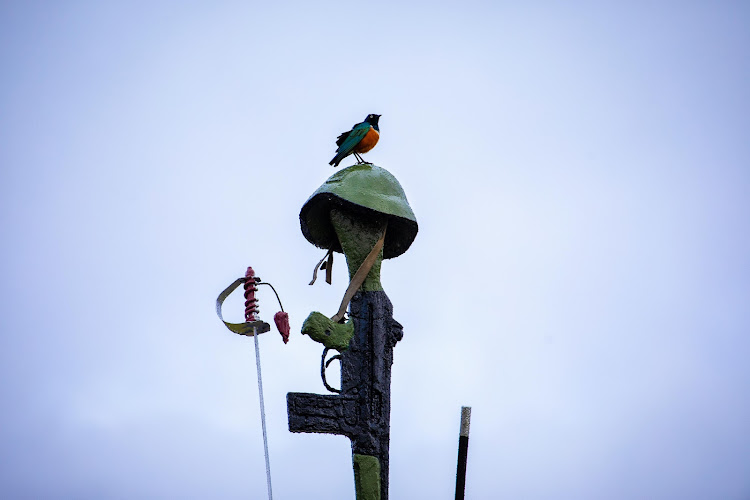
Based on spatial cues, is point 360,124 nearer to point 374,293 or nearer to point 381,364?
point 374,293

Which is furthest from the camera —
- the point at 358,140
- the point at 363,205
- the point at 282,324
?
the point at 358,140

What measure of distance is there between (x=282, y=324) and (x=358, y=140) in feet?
4.83

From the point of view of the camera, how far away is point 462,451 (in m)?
5.03

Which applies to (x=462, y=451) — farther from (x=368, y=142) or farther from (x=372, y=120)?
(x=372, y=120)

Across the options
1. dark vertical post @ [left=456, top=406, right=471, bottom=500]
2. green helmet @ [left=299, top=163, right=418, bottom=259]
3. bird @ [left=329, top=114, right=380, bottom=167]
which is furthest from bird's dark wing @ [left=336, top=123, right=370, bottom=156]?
dark vertical post @ [left=456, top=406, right=471, bottom=500]

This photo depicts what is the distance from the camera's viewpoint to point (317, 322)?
17.8 ft

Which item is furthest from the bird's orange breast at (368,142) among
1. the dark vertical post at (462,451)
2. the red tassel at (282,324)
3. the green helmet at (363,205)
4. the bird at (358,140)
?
the dark vertical post at (462,451)

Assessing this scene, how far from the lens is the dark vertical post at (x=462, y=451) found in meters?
4.99

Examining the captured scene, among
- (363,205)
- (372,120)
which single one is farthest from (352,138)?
Result: (363,205)

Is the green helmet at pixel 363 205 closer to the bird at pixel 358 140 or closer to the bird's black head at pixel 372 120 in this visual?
the bird at pixel 358 140

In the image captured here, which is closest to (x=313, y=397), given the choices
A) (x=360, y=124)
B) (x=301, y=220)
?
(x=301, y=220)

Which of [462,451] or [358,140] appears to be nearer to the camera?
[462,451]

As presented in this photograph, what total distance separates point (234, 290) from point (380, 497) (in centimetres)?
160

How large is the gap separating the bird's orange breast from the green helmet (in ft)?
0.53
